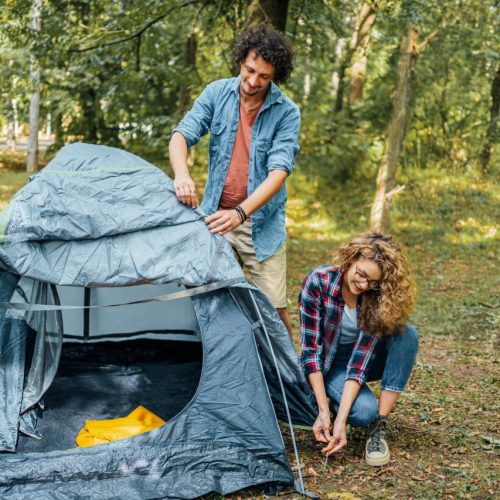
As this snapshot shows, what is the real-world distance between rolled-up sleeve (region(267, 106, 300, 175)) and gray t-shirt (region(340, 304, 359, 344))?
66 cm

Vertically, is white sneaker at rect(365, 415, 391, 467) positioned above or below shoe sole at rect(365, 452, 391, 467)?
above

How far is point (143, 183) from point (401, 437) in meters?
1.69

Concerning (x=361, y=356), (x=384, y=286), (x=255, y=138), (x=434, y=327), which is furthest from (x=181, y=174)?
(x=434, y=327)

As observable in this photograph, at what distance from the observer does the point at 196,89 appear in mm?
9156

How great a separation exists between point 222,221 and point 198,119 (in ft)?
1.88

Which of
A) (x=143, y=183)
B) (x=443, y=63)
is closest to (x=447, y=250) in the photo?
(x=443, y=63)

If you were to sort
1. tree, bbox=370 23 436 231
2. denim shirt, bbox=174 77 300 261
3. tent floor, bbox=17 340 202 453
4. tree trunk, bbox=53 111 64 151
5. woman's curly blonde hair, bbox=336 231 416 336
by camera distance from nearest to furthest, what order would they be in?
woman's curly blonde hair, bbox=336 231 416 336 < denim shirt, bbox=174 77 300 261 < tent floor, bbox=17 340 202 453 < tree, bbox=370 23 436 231 < tree trunk, bbox=53 111 64 151

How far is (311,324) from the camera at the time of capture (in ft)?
10.2

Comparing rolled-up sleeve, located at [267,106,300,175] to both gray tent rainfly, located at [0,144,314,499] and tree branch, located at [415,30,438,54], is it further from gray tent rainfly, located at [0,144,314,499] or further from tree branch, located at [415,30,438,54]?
tree branch, located at [415,30,438,54]

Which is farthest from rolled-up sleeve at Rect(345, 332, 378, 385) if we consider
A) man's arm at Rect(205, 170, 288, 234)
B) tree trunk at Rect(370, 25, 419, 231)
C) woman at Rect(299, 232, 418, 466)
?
tree trunk at Rect(370, 25, 419, 231)

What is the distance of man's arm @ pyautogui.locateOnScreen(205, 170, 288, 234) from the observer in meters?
2.97

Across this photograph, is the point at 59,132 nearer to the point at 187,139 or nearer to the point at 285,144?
the point at 187,139

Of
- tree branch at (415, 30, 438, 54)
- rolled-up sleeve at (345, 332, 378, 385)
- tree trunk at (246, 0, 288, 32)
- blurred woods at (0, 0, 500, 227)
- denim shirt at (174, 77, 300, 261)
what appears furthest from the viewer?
tree branch at (415, 30, 438, 54)

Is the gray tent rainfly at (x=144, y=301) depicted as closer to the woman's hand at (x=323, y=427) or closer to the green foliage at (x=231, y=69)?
the woman's hand at (x=323, y=427)
